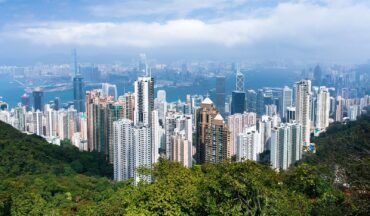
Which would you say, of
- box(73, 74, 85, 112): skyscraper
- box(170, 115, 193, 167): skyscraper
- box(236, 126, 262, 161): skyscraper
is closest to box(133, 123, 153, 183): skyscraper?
box(170, 115, 193, 167): skyscraper

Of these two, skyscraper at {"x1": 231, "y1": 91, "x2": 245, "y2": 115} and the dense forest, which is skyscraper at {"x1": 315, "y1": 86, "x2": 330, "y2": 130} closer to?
skyscraper at {"x1": 231, "y1": 91, "x2": 245, "y2": 115}

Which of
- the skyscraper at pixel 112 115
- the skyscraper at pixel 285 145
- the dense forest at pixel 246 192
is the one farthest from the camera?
the skyscraper at pixel 112 115

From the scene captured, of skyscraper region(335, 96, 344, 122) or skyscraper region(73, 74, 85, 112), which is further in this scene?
skyscraper region(73, 74, 85, 112)

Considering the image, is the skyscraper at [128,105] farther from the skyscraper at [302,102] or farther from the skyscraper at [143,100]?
the skyscraper at [302,102]

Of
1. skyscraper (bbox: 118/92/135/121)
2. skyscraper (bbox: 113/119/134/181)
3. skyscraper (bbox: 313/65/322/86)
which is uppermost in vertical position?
skyscraper (bbox: 313/65/322/86)

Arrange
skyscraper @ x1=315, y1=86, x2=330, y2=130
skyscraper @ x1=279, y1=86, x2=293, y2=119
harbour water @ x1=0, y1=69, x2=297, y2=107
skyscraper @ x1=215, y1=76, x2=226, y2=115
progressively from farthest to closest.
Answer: harbour water @ x1=0, y1=69, x2=297, y2=107, skyscraper @ x1=215, y1=76, x2=226, y2=115, skyscraper @ x1=279, y1=86, x2=293, y2=119, skyscraper @ x1=315, y1=86, x2=330, y2=130

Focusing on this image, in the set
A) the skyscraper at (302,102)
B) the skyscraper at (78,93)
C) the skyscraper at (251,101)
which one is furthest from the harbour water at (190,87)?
the skyscraper at (302,102)

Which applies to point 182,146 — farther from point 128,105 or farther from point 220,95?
point 220,95

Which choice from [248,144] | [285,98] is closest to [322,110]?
[285,98]
